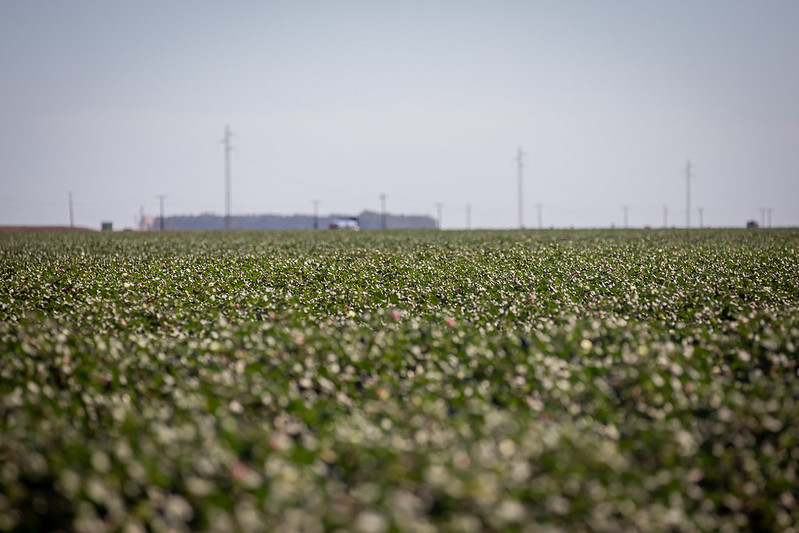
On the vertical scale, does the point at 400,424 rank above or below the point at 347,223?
below

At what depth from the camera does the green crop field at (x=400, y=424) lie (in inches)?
196

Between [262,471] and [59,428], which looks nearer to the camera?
[262,471]

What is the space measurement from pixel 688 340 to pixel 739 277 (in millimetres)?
11124

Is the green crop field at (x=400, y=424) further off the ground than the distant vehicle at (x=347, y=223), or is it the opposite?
the distant vehicle at (x=347, y=223)

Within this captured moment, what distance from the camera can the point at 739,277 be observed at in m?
20.3

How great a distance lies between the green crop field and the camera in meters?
4.97

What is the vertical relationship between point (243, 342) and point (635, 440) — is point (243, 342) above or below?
above

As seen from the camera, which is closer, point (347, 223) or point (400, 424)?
point (400, 424)

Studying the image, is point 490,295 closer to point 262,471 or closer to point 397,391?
point 397,391

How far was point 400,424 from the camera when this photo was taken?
6.77m

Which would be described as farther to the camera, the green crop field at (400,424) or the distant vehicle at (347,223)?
the distant vehicle at (347,223)

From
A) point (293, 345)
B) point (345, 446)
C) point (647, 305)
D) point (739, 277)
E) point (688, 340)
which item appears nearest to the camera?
point (345, 446)

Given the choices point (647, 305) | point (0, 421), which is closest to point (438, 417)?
point (0, 421)

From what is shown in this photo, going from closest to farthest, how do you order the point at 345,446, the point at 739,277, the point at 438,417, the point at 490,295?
the point at 345,446 < the point at 438,417 < the point at 490,295 < the point at 739,277
